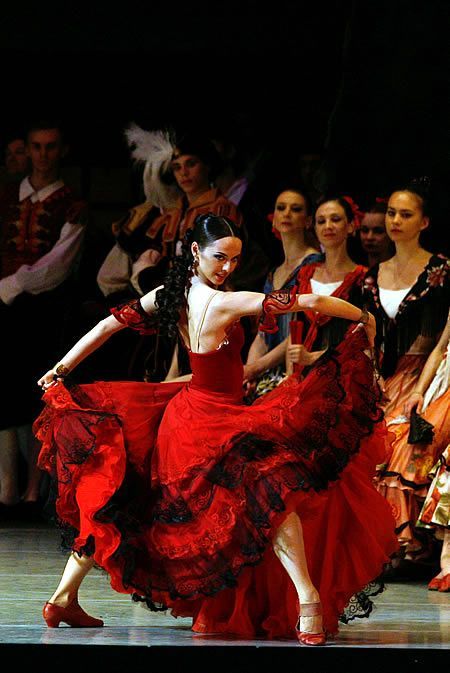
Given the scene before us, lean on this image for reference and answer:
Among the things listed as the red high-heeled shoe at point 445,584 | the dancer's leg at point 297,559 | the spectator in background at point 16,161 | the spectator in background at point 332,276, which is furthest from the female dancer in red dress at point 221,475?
the spectator in background at point 16,161

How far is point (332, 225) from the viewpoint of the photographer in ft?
20.3

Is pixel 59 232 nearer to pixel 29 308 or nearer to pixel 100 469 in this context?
pixel 29 308

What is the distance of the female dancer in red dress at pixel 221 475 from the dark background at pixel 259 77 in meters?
2.14

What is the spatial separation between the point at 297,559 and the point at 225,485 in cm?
29

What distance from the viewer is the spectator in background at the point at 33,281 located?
7.38m

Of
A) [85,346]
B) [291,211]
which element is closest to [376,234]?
[291,211]

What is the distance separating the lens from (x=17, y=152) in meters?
7.69

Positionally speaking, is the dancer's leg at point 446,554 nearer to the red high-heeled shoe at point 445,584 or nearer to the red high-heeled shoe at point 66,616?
the red high-heeled shoe at point 445,584

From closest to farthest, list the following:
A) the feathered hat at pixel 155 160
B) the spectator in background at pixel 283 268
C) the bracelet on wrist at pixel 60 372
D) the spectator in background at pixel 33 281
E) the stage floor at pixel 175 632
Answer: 1. the stage floor at pixel 175 632
2. the bracelet on wrist at pixel 60 372
3. the spectator in background at pixel 283 268
4. the feathered hat at pixel 155 160
5. the spectator in background at pixel 33 281

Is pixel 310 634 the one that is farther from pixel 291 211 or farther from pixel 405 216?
pixel 291 211

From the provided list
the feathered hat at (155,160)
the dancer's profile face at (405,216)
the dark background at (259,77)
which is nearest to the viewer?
the dancer's profile face at (405,216)

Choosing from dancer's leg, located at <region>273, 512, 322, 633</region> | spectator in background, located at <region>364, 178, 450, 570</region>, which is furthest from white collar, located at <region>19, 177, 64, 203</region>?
dancer's leg, located at <region>273, 512, 322, 633</region>

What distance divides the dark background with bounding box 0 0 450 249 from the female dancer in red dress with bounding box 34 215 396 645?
2136 millimetres

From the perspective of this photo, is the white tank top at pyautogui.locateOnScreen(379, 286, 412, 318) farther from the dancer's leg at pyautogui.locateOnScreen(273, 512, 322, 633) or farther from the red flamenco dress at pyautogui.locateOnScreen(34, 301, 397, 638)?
the dancer's leg at pyautogui.locateOnScreen(273, 512, 322, 633)
